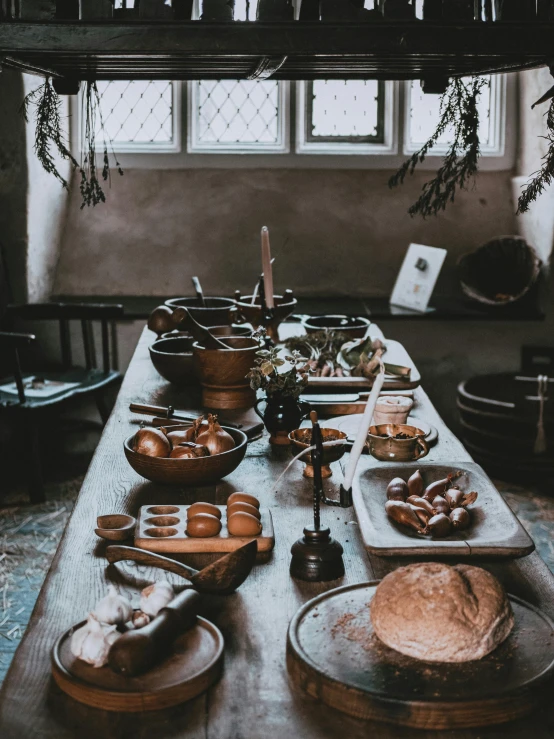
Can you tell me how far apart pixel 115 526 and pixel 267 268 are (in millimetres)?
1996

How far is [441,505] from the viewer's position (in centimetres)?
197

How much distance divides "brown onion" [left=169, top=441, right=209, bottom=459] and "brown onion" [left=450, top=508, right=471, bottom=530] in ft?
2.05

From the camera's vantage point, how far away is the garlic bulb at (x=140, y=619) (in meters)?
1.39

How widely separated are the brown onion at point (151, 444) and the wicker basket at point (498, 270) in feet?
13.7

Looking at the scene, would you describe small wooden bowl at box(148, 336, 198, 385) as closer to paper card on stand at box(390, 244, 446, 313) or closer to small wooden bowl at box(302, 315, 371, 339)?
small wooden bowl at box(302, 315, 371, 339)

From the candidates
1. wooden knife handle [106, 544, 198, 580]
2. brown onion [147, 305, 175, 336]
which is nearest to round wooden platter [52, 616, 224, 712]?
wooden knife handle [106, 544, 198, 580]

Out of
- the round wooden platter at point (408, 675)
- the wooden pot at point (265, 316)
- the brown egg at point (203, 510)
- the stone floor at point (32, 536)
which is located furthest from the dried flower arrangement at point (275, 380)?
the stone floor at point (32, 536)

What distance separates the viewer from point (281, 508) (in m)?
2.10

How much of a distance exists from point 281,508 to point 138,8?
1.14 meters

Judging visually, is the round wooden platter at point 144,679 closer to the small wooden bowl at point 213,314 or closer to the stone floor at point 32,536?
the stone floor at point 32,536

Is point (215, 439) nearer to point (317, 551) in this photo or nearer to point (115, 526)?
point (115, 526)

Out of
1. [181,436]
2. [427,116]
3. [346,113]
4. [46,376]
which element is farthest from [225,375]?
[427,116]

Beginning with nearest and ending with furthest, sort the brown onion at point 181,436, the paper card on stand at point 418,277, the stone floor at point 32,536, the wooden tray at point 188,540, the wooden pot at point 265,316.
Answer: the wooden tray at point 188,540 → the brown onion at point 181,436 → the stone floor at point 32,536 → the wooden pot at point 265,316 → the paper card on stand at point 418,277

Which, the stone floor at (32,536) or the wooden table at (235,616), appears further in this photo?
the stone floor at (32,536)
